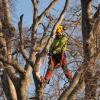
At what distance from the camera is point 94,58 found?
8172 mm

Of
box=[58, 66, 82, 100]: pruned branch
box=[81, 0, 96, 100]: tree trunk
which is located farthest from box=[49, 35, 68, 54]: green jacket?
box=[58, 66, 82, 100]: pruned branch

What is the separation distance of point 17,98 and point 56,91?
2.14m

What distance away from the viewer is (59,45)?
9.17 m

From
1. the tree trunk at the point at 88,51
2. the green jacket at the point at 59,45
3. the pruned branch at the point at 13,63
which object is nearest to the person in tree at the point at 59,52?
the green jacket at the point at 59,45

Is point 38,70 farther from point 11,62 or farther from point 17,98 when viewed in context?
point 17,98

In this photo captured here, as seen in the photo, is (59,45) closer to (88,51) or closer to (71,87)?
(88,51)

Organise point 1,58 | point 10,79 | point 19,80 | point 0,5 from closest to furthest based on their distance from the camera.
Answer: point 1,58 < point 19,80 < point 10,79 < point 0,5

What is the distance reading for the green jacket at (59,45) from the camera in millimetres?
9156

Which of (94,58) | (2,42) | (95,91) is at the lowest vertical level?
(95,91)

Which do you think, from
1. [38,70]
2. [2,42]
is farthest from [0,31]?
[38,70]

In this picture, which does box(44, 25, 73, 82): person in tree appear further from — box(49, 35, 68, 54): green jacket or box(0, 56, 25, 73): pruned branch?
box(0, 56, 25, 73): pruned branch

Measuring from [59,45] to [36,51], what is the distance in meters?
0.63

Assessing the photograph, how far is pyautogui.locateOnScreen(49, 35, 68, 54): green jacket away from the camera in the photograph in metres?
9.16

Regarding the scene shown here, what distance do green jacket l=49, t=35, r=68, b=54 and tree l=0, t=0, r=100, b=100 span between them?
0.21m
